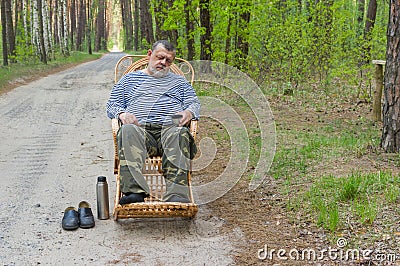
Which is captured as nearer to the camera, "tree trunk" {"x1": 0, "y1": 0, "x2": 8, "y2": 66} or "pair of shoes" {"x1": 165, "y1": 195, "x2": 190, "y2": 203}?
"pair of shoes" {"x1": 165, "y1": 195, "x2": 190, "y2": 203}

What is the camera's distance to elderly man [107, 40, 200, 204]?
14.4 ft

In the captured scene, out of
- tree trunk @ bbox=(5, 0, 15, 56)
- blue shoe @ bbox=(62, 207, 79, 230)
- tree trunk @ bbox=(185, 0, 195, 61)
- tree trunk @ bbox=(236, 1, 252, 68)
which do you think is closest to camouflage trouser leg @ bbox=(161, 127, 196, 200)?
blue shoe @ bbox=(62, 207, 79, 230)

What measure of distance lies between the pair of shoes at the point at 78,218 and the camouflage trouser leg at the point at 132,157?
416 mm

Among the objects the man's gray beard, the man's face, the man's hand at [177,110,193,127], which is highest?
the man's face

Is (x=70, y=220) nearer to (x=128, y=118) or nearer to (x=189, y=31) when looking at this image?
(x=128, y=118)

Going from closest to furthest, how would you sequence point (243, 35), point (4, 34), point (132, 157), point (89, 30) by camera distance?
point (132, 157) < point (243, 35) < point (4, 34) < point (89, 30)

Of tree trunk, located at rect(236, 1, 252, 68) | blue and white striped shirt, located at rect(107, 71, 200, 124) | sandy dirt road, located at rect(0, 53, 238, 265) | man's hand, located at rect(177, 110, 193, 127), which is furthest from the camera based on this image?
tree trunk, located at rect(236, 1, 252, 68)

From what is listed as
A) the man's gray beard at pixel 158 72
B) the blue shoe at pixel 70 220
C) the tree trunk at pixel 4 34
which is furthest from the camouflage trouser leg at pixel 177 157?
the tree trunk at pixel 4 34

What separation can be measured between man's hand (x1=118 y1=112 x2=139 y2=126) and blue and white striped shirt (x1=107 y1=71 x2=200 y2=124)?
114 millimetres

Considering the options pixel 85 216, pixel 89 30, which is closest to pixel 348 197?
pixel 85 216

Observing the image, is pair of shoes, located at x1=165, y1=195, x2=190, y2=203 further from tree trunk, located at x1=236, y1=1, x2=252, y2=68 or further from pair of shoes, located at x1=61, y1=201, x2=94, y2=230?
tree trunk, located at x1=236, y1=1, x2=252, y2=68

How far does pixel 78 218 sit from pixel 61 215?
0.34m

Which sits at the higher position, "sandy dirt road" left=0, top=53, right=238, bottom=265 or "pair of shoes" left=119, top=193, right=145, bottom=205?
"pair of shoes" left=119, top=193, right=145, bottom=205

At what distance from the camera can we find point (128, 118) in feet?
15.5
